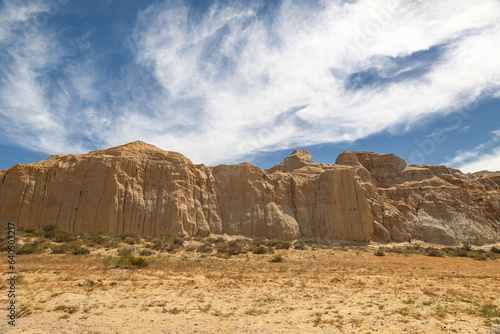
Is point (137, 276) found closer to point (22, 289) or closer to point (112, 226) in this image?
point (22, 289)

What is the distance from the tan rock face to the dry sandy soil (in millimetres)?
17907

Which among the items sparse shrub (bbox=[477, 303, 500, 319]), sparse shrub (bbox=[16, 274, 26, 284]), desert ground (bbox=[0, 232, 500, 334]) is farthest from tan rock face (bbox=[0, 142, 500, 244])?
sparse shrub (bbox=[477, 303, 500, 319])

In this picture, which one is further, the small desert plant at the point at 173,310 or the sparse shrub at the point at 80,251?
the sparse shrub at the point at 80,251

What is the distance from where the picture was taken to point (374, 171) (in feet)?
242

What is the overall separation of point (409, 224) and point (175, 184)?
38660mm

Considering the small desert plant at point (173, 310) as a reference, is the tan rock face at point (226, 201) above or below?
above

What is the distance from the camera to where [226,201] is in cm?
4112

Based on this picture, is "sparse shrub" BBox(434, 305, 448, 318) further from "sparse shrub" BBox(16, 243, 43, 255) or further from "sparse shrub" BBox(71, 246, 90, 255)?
"sparse shrub" BBox(16, 243, 43, 255)

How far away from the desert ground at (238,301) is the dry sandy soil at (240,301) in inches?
1.2

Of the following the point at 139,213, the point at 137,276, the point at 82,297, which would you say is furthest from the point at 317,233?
the point at 82,297

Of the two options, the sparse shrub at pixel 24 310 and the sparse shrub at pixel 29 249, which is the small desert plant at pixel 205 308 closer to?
the sparse shrub at pixel 24 310

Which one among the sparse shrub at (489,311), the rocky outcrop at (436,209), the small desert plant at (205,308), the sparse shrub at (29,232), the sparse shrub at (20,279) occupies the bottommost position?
the sparse shrub at (489,311)

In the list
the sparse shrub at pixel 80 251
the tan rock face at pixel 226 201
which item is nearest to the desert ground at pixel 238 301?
the sparse shrub at pixel 80 251

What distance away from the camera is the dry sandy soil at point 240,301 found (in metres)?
7.80
